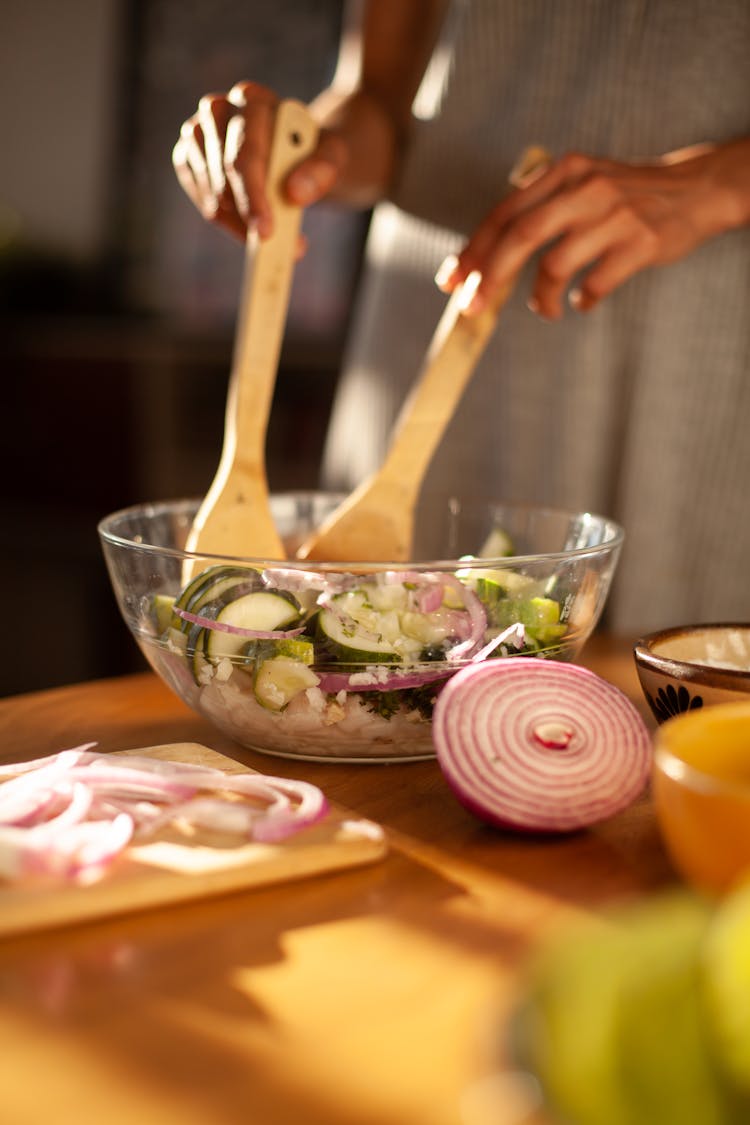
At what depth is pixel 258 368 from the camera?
3.52 feet

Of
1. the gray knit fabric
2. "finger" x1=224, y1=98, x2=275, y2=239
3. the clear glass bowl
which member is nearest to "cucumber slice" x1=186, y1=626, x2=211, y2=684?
the clear glass bowl

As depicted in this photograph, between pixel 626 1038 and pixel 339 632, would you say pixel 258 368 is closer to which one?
pixel 339 632

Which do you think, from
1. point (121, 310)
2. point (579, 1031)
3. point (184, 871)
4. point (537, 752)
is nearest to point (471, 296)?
point (537, 752)

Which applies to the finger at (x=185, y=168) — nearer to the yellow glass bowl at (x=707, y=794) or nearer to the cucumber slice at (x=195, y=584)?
the cucumber slice at (x=195, y=584)

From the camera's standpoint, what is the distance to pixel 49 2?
438cm

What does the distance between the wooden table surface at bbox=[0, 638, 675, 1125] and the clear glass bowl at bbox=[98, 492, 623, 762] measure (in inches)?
2.7

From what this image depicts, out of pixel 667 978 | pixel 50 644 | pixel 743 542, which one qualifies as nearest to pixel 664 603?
pixel 743 542

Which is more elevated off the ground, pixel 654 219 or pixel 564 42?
pixel 564 42

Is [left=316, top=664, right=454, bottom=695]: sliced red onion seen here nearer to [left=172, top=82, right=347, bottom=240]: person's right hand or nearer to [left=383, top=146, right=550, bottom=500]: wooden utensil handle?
[left=383, top=146, right=550, bottom=500]: wooden utensil handle

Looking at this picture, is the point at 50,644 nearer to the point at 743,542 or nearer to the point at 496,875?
the point at 743,542

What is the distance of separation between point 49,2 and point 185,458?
1776 mm

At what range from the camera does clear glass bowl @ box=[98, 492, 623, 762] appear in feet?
2.69

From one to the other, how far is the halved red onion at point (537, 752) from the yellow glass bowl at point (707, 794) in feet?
0.30

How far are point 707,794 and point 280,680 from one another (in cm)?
33
